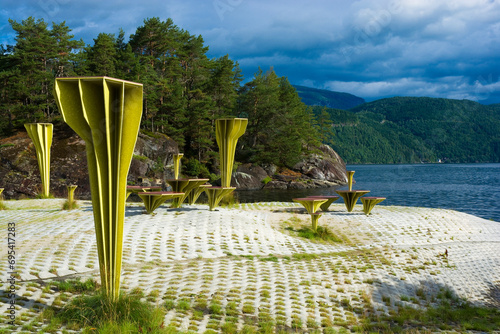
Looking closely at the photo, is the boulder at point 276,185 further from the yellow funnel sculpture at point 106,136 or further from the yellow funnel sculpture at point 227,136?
the yellow funnel sculpture at point 106,136

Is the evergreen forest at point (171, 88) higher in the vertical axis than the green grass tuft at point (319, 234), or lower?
higher

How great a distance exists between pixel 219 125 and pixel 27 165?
2004 cm

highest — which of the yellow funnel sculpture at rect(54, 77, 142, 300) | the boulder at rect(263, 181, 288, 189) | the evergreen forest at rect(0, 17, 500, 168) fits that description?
the evergreen forest at rect(0, 17, 500, 168)

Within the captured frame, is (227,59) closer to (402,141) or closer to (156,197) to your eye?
(156,197)

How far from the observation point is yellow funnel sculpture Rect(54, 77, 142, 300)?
14.2 feet

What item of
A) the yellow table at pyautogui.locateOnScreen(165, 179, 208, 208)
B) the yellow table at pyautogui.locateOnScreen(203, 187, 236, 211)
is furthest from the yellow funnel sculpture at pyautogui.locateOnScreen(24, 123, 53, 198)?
the yellow table at pyautogui.locateOnScreen(203, 187, 236, 211)

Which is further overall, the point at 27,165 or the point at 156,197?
the point at 27,165

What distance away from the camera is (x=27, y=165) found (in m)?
26.8

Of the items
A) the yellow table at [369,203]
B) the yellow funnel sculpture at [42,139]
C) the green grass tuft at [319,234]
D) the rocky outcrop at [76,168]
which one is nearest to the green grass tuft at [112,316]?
the green grass tuft at [319,234]

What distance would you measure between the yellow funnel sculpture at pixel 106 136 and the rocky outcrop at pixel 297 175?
1323 inches

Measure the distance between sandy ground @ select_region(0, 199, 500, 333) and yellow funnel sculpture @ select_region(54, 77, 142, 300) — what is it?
121 cm

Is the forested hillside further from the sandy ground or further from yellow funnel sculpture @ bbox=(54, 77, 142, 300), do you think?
yellow funnel sculpture @ bbox=(54, 77, 142, 300)

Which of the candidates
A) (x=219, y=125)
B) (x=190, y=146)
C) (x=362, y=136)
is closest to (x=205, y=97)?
(x=190, y=146)

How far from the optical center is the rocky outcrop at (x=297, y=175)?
130 ft
